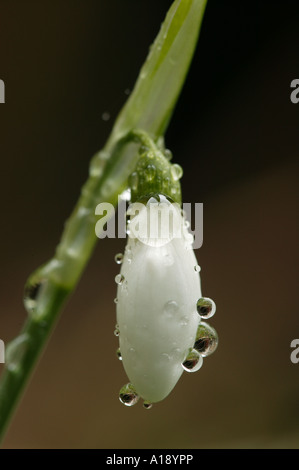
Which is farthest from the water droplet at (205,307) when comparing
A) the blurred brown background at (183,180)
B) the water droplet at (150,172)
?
the blurred brown background at (183,180)

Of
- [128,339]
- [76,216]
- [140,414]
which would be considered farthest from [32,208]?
[128,339]

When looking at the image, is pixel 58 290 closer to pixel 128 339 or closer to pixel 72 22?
pixel 128 339

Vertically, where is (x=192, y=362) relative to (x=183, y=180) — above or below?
below

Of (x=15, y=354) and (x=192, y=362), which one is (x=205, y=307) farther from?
(x=15, y=354)

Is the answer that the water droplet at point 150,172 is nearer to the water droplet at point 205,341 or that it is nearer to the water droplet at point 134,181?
the water droplet at point 134,181

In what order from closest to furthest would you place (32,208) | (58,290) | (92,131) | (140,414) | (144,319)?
(144,319) → (58,290) → (140,414) → (32,208) → (92,131)

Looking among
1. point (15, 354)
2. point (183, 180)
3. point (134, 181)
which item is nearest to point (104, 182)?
point (134, 181)

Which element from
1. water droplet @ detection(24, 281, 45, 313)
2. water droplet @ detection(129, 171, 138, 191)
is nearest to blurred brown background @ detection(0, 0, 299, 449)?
water droplet @ detection(24, 281, 45, 313)
